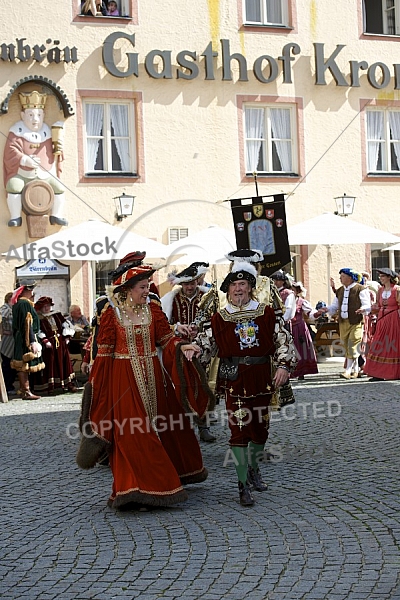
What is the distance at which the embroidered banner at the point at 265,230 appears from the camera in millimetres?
13281

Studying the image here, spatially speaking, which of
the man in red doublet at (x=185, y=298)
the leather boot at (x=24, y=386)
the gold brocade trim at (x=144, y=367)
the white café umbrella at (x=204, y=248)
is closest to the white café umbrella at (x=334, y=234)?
the white café umbrella at (x=204, y=248)

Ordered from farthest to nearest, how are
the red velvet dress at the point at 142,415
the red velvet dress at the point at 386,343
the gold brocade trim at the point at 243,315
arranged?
the red velvet dress at the point at 386,343
the gold brocade trim at the point at 243,315
the red velvet dress at the point at 142,415

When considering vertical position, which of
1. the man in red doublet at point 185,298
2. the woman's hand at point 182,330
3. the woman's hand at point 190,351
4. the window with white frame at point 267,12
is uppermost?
the window with white frame at point 267,12

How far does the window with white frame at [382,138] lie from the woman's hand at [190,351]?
16.0 metres

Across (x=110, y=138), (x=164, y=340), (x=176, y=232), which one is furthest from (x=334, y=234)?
(x=164, y=340)

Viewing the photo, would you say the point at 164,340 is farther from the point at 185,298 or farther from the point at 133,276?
the point at 185,298

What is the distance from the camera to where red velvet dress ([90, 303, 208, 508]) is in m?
6.93

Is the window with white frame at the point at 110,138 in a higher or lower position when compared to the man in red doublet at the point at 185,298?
higher

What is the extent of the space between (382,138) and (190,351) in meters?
16.5

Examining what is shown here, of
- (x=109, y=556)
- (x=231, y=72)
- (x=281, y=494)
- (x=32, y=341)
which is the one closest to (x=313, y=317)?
(x=32, y=341)

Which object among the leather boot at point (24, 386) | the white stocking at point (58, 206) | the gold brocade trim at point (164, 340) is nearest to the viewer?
the gold brocade trim at point (164, 340)

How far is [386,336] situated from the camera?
1562cm

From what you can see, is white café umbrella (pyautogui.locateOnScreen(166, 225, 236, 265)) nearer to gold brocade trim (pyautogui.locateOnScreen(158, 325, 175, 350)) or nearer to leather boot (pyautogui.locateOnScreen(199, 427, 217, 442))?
leather boot (pyautogui.locateOnScreen(199, 427, 217, 442))

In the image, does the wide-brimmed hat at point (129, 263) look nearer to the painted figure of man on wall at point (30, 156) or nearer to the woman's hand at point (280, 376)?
the woman's hand at point (280, 376)
